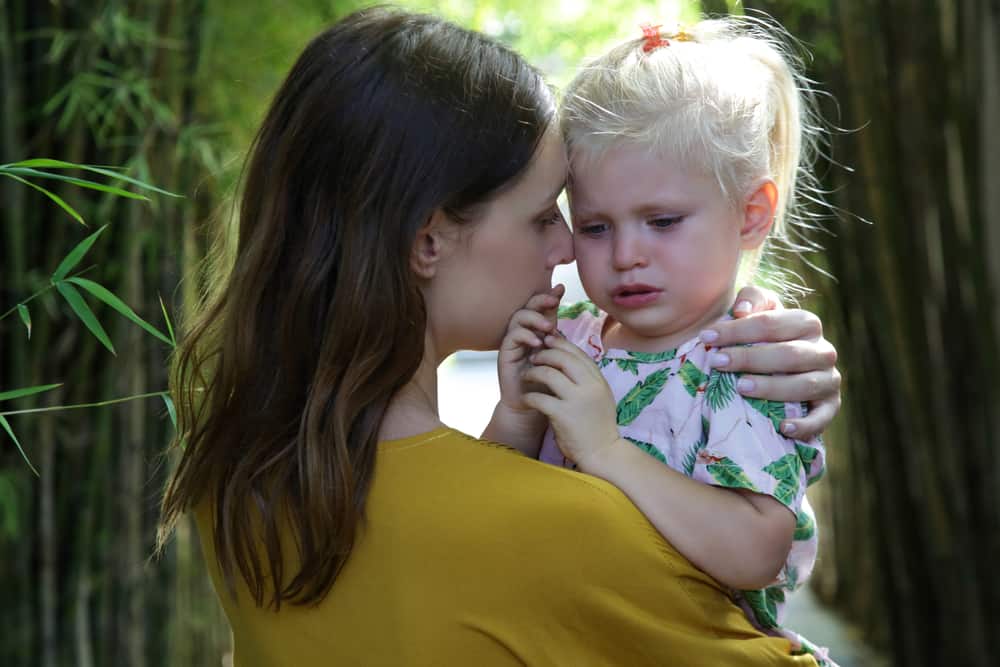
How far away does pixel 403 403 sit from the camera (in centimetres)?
128

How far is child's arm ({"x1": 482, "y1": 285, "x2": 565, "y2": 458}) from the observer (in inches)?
53.6

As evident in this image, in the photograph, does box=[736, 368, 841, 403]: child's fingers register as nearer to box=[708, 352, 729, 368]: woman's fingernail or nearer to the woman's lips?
box=[708, 352, 729, 368]: woman's fingernail

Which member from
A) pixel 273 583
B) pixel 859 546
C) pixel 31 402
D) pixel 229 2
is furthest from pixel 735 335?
pixel 859 546

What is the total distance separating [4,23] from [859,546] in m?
3.32

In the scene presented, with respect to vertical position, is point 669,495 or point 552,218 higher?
point 552,218

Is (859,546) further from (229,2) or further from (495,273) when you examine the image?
(495,273)

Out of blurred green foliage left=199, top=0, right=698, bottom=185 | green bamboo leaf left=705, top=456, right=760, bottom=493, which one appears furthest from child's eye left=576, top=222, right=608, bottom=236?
blurred green foliage left=199, top=0, right=698, bottom=185

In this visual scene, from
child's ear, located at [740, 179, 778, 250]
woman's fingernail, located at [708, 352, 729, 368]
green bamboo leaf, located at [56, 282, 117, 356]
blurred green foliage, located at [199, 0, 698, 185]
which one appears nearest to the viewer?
green bamboo leaf, located at [56, 282, 117, 356]

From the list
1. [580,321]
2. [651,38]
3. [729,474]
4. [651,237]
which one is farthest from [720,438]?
[651,38]

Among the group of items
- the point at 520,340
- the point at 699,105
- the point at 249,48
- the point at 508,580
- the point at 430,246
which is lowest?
the point at 508,580

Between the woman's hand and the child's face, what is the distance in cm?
6

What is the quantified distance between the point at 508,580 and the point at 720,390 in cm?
36

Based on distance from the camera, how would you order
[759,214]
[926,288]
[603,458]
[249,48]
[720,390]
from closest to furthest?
[603,458], [720,390], [759,214], [249,48], [926,288]

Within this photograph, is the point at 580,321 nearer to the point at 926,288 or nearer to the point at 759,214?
the point at 759,214
